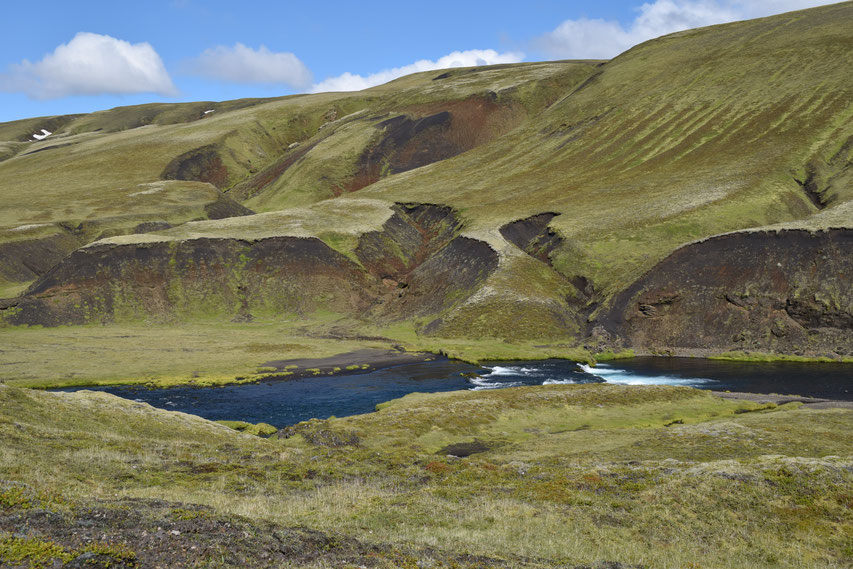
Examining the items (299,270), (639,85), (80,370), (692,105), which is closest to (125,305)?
(299,270)

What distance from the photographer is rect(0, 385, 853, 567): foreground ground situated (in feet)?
48.1

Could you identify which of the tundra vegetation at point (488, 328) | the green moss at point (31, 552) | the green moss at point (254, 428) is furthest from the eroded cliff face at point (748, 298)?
the green moss at point (31, 552)

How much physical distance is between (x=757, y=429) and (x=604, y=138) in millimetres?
130689

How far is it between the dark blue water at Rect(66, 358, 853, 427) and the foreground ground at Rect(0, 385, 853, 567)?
14.8m

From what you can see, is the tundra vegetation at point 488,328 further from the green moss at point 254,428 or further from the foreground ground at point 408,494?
the green moss at point 254,428

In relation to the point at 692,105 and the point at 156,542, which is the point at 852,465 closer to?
the point at 156,542

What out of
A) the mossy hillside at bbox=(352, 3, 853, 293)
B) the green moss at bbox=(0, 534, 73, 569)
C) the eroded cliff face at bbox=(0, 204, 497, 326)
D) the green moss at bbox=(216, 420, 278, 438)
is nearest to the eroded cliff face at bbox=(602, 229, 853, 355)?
the mossy hillside at bbox=(352, 3, 853, 293)

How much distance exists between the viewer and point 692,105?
156 metres

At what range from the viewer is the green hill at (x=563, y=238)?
284ft

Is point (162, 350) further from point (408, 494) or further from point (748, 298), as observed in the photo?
point (748, 298)

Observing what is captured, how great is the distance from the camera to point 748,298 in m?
84.2

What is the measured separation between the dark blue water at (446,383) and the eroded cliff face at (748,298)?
5639mm

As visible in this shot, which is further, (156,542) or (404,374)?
(404,374)

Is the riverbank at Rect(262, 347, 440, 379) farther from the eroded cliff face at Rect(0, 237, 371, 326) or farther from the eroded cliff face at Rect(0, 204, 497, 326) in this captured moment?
the eroded cliff face at Rect(0, 237, 371, 326)
